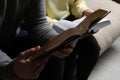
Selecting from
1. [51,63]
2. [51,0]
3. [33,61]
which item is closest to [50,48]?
[33,61]

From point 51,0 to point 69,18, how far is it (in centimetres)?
21

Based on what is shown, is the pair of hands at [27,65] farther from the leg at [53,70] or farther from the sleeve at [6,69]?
the leg at [53,70]

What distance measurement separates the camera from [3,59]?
0.87 m

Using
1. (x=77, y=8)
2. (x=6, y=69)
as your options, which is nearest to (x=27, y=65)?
(x=6, y=69)

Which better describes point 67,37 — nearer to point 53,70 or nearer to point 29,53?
point 29,53

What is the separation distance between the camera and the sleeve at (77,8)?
1.40 metres

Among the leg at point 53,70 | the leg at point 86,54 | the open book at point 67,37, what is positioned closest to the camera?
the open book at point 67,37

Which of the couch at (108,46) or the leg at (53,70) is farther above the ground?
the leg at (53,70)

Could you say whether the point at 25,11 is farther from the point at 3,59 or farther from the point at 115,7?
the point at 115,7

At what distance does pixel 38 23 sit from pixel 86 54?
0.31 metres

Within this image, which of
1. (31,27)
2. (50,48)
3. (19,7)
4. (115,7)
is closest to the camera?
(50,48)

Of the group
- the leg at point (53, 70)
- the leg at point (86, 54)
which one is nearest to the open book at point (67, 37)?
the leg at point (53, 70)

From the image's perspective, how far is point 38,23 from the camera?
42.5 inches

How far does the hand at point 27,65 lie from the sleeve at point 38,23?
0.27 m
